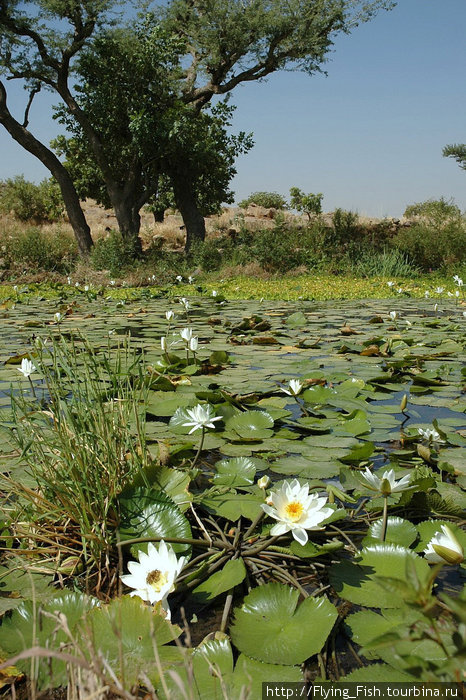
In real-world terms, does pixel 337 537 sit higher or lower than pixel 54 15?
lower

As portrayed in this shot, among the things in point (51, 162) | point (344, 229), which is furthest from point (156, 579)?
point (344, 229)

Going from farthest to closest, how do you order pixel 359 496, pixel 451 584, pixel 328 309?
1. pixel 328 309
2. pixel 359 496
3. pixel 451 584

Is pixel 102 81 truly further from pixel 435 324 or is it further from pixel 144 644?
pixel 144 644

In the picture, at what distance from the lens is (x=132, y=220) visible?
13.7 meters

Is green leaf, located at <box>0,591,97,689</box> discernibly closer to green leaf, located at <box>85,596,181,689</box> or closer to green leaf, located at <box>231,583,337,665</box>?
green leaf, located at <box>85,596,181,689</box>

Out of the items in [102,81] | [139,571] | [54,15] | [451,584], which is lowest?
[451,584]

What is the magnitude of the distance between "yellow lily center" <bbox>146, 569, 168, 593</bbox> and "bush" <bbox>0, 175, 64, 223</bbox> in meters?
24.8

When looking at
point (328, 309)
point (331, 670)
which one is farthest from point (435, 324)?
point (331, 670)

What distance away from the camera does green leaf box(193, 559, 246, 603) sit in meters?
1.06

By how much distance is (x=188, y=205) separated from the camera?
14234mm

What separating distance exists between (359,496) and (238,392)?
1092 millimetres

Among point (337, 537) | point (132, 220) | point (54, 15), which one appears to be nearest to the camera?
point (337, 537)

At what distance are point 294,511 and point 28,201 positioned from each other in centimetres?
2673

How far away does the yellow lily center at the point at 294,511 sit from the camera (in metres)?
1.05
